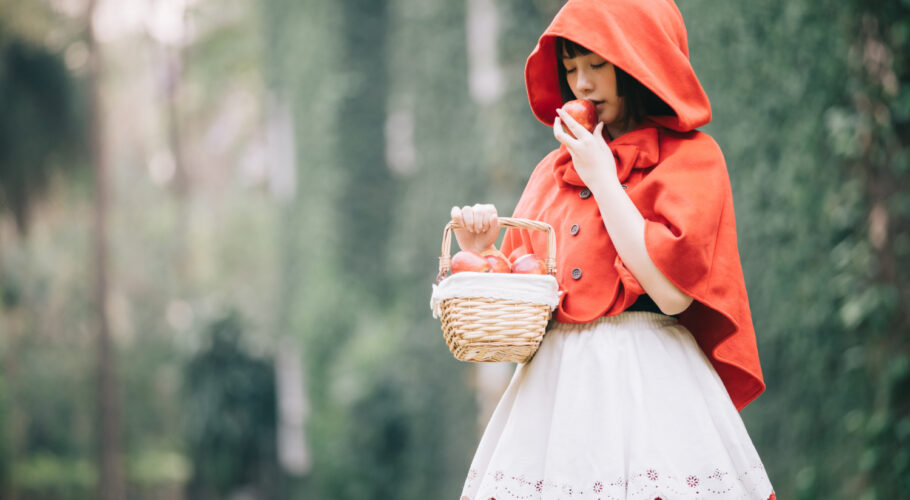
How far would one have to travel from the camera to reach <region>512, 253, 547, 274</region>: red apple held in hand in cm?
212

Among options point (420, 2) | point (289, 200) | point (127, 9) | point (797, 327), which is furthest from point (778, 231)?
point (127, 9)

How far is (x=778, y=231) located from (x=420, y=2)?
5.86 metres

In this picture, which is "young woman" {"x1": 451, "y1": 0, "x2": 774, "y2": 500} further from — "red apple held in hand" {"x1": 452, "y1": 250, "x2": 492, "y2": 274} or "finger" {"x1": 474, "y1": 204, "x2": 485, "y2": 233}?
"red apple held in hand" {"x1": 452, "y1": 250, "x2": 492, "y2": 274}

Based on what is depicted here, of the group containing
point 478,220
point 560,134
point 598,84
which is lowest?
point 478,220

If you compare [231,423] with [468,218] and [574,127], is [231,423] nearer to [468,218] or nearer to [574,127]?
[468,218]

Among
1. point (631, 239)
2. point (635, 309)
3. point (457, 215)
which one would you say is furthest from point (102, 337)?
point (631, 239)

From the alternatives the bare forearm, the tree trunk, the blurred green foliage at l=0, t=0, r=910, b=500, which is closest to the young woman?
the bare forearm

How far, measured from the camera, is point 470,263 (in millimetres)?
2111

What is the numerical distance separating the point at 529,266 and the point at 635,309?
27cm

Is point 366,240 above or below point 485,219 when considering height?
below

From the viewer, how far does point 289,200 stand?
1226 centimetres

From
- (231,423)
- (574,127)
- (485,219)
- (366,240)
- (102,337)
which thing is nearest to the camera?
(574,127)

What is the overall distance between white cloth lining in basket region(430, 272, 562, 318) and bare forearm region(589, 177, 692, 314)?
0.57 feet

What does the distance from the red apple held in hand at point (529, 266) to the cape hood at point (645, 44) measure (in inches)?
17.6
